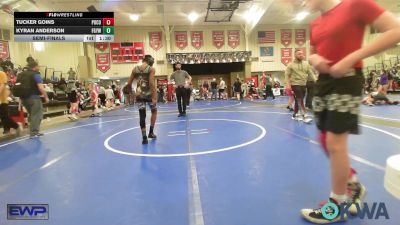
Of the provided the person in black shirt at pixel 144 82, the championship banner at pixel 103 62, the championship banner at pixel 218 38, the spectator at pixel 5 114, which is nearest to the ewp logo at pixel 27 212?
the person in black shirt at pixel 144 82

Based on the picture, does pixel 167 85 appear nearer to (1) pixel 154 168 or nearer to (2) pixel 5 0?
(2) pixel 5 0

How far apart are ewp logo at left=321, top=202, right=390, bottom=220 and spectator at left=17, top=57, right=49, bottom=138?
6.14 m

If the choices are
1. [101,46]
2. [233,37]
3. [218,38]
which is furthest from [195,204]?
[233,37]

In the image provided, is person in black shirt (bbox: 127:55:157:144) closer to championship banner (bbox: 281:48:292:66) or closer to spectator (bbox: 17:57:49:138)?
spectator (bbox: 17:57:49:138)

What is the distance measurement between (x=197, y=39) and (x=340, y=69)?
22.2m

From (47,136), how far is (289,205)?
5.79 metres

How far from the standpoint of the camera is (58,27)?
20.5 feet

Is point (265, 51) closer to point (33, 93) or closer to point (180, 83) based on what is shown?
point (180, 83)

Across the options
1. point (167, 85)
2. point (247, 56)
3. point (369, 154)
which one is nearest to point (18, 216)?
point (369, 154)

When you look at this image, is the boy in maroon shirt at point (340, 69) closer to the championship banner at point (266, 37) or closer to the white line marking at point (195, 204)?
the white line marking at point (195, 204)

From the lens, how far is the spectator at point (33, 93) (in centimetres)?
606

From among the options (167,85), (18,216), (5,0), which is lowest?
(18,216)

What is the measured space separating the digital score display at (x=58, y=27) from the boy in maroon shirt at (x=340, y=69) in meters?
6.09

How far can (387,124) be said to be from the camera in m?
5.45
